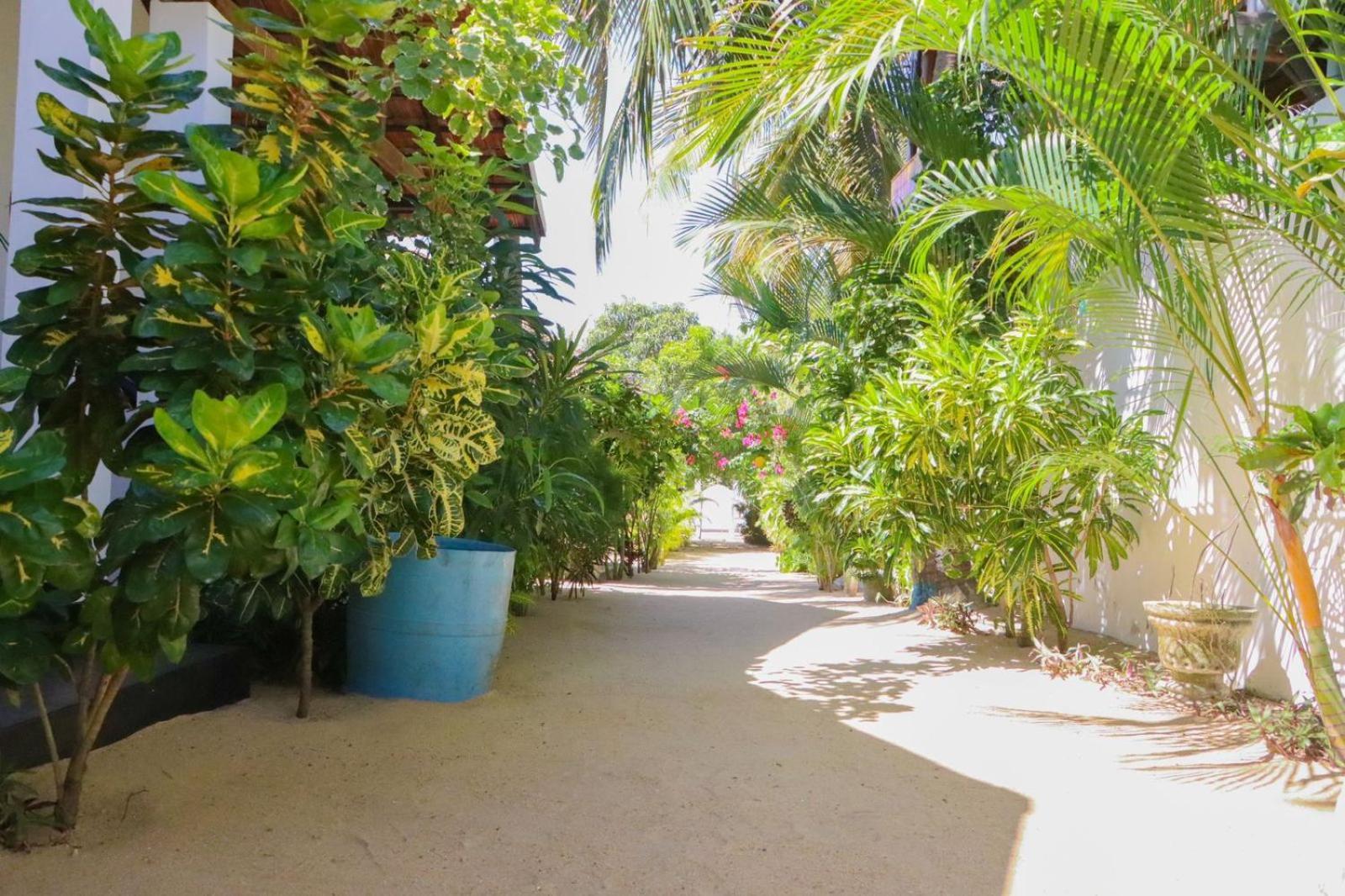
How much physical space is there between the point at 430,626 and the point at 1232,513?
10.8 feet

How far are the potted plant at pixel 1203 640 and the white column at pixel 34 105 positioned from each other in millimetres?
3776

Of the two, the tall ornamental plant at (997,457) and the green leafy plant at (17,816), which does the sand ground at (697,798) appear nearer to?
the green leafy plant at (17,816)

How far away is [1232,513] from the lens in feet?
13.8

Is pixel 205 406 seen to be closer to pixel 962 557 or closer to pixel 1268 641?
pixel 1268 641

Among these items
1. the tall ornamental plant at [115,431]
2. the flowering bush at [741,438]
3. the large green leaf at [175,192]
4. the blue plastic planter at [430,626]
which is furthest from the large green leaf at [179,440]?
the flowering bush at [741,438]

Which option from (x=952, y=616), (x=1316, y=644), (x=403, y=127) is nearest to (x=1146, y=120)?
(x=1316, y=644)

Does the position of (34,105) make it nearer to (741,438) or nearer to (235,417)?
(235,417)

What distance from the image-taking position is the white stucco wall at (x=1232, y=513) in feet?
11.9

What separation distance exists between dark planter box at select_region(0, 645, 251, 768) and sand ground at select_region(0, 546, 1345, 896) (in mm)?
67

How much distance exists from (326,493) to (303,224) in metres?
0.57

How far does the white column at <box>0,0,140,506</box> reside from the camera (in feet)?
9.55

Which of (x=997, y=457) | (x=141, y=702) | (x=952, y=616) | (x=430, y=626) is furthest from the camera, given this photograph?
(x=952, y=616)

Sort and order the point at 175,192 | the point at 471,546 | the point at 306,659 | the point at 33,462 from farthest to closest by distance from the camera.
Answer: the point at 471,546, the point at 306,659, the point at 175,192, the point at 33,462

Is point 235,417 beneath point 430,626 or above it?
above
